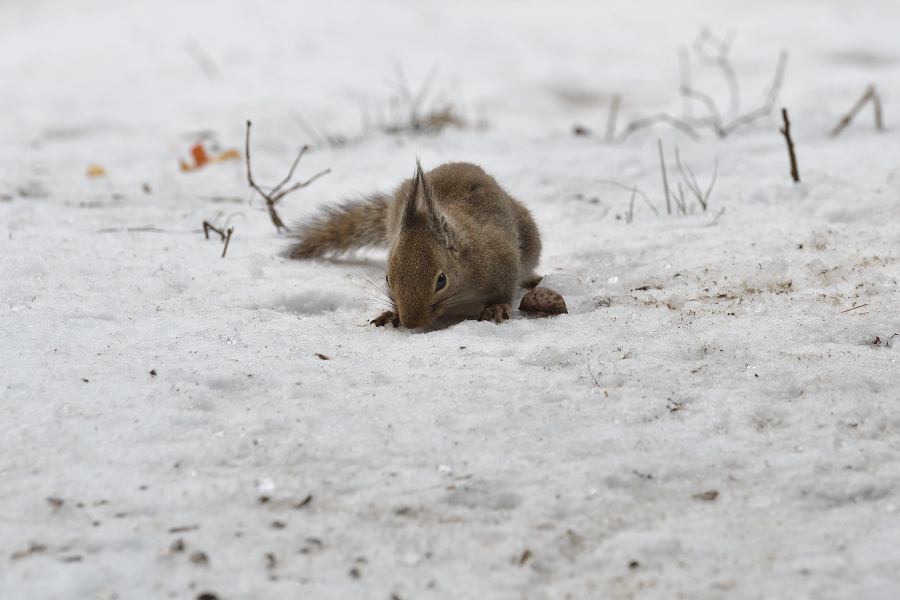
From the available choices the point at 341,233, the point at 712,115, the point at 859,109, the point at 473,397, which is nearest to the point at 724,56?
the point at 712,115

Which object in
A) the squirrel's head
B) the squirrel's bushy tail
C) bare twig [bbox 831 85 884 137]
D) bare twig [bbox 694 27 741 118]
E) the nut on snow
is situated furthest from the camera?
bare twig [bbox 694 27 741 118]

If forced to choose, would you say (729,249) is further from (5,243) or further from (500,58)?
(500,58)

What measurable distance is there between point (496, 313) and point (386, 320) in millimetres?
465

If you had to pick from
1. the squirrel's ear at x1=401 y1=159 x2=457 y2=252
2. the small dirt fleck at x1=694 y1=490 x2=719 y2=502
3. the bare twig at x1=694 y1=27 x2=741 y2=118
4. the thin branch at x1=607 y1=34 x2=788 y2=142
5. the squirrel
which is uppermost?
the bare twig at x1=694 y1=27 x2=741 y2=118

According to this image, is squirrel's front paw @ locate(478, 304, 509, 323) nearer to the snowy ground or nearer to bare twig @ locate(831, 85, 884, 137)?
the snowy ground

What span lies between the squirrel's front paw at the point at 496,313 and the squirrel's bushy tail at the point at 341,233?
0.88 meters

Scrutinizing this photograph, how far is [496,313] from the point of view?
325cm

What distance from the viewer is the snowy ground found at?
5.57ft

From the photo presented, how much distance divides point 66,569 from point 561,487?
3.66 feet

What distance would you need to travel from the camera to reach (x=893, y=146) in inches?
193

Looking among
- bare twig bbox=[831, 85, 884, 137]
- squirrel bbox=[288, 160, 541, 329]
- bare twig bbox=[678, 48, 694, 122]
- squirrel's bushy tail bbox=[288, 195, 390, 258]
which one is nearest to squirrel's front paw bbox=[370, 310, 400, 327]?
squirrel bbox=[288, 160, 541, 329]

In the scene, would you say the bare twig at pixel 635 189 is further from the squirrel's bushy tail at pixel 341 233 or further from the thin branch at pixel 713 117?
the squirrel's bushy tail at pixel 341 233

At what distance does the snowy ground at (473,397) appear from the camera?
1696 millimetres

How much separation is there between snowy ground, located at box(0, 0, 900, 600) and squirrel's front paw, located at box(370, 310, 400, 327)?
10 centimetres
